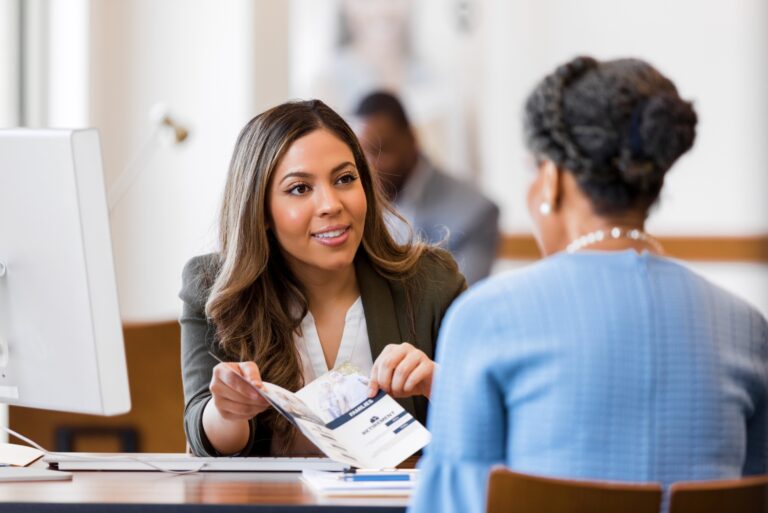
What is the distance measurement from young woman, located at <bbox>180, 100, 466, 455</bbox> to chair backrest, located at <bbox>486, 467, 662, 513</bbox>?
86cm

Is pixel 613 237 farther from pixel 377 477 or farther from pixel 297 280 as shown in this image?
pixel 297 280

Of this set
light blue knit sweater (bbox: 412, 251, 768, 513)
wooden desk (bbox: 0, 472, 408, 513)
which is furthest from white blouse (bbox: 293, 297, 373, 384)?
light blue knit sweater (bbox: 412, 251, 768, 513)

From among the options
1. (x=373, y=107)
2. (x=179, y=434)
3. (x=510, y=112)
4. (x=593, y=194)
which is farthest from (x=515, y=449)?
(x=510, y=112)

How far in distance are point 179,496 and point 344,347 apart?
71cm

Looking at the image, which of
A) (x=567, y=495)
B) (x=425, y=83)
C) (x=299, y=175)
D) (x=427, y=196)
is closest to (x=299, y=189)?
(x=299, y=175)

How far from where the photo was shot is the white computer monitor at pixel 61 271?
152cm

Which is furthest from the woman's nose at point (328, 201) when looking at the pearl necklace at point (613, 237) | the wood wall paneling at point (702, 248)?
the wood wall paneling at point (702, 248)

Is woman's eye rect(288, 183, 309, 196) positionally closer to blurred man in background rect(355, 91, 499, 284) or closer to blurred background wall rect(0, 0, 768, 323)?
blurred man in background rect(355, 91, 499, 284)

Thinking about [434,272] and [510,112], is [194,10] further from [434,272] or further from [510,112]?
[434,272]

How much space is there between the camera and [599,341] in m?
1.34

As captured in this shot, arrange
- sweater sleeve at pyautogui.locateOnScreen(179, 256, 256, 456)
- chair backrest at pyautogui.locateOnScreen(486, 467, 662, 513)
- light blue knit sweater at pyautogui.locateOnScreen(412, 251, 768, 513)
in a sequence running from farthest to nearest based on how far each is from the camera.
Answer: sweater sleeve at pyautogui.locateOnScreen(179, 256, 256, 456), light blue knit sweater at pyautogui.locateOnScreen(412, 251, 768, 513), chair backrest at pyautogui.locateOnScreen(486, 467, 662, 513)

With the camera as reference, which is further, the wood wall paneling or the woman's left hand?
the wood wall paneling

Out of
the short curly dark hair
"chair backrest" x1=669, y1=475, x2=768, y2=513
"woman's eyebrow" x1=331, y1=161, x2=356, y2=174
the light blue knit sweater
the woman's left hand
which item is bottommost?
the woman's left hand

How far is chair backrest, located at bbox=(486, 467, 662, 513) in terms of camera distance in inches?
48.5
